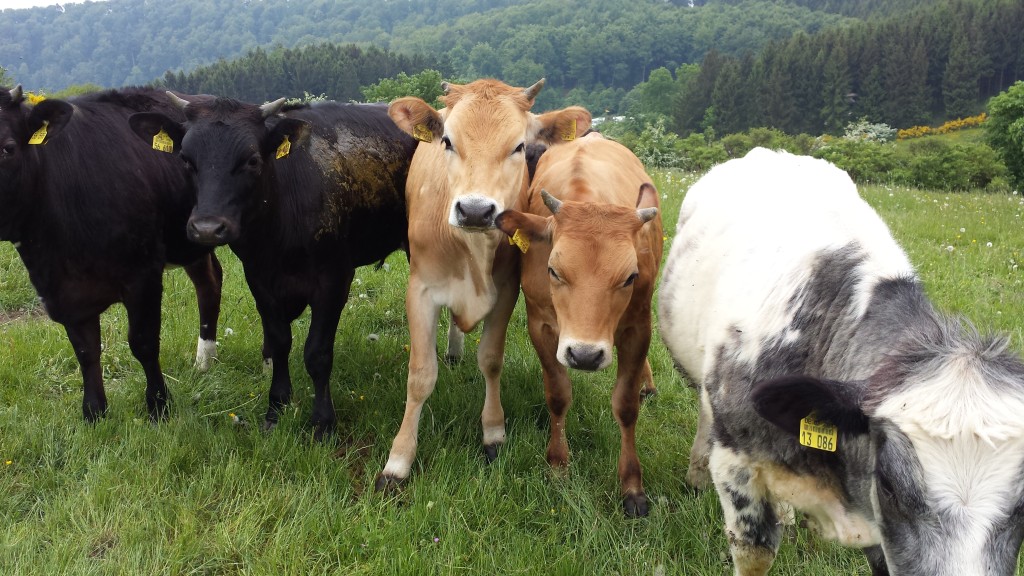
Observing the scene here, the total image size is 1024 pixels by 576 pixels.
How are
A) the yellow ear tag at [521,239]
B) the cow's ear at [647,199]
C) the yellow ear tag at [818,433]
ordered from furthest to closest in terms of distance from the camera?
the cow's ear at [647,199]
the yellow ear tag at [521,239]
the yellow ear tag at [818,433]

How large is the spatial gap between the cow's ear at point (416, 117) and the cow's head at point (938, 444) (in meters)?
2.75

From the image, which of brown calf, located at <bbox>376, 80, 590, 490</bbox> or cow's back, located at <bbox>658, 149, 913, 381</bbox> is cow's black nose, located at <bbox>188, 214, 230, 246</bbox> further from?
cow's back, located at <bbox>658, 149, 913, 381</bbox>

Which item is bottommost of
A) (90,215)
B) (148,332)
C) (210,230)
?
(148,332)

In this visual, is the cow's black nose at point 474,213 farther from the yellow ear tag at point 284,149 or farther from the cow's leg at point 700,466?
the cow's leg at point 700,466

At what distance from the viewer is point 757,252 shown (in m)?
3.29

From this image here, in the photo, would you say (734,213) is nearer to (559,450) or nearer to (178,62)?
(559,450)

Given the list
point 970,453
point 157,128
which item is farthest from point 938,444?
point 157,128

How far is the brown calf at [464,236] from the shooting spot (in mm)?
3953

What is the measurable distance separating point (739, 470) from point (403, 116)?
275cm

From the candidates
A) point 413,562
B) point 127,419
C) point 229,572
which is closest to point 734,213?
point 413,562

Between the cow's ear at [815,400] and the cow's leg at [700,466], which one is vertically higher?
the cow's ear at [815,400]

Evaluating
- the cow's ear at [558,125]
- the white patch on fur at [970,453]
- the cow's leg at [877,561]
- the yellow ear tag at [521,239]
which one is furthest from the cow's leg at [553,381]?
the white patch on fur at [970,453]

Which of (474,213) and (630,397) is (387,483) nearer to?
(630,397)

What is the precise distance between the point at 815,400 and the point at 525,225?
1.92m
